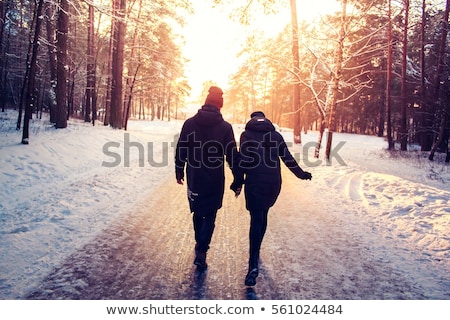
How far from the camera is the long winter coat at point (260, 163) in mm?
3666

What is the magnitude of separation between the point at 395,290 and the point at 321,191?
545 centimetres

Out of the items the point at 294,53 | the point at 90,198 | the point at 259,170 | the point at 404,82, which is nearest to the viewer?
the point at 259,170

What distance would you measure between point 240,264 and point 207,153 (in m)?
1.59

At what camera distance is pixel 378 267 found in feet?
13.4

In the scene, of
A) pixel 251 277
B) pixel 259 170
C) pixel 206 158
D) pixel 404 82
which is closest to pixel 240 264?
pixel 251 277

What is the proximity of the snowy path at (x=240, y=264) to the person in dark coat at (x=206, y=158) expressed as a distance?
1.63 ft

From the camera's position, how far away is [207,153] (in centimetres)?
381

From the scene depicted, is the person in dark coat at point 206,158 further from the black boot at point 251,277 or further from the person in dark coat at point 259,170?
the black boot at point 251,277

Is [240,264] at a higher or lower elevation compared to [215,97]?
lower

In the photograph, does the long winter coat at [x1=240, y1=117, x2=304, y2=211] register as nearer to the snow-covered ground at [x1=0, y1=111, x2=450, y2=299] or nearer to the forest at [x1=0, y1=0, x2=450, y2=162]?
the snow-covered ground at [x1=0, y1=111, x2=450, y2=299]

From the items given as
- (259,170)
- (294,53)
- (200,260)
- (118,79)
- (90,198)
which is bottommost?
(200,260)

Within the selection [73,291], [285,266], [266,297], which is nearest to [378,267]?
[285,266]

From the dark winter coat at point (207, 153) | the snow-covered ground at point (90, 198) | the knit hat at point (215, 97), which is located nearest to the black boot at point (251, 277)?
the dark winter coat at point (207, 153)

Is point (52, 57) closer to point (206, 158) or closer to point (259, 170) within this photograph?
point (206, 158)
